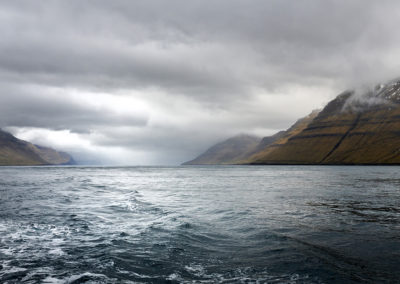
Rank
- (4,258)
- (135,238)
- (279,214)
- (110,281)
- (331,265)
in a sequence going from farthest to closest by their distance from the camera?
1. (279,214)
2. (135,238)
3. (4,258)
4. (331,265)
5. (110,281)

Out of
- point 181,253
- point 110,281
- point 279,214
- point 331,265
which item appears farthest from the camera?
point 279,214

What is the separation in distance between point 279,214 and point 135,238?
14232mm

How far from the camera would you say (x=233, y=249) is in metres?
15.8

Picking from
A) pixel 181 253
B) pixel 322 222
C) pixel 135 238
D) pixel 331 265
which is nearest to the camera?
pixel 331 265

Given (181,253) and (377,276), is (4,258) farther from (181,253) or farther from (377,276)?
(377,276)

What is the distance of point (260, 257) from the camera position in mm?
14203

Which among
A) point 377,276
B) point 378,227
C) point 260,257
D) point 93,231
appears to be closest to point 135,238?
point 93,231

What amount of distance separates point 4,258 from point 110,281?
6.59 metres

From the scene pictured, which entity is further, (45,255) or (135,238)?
(135,238)

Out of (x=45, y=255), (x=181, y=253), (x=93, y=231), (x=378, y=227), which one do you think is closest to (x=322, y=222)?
(x=378, y=227)

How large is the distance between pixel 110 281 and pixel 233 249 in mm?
7088

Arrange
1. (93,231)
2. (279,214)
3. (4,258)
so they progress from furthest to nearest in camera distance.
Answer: (279,214) < (93,231) < (4,258)

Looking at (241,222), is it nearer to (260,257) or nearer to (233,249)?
(233,249)

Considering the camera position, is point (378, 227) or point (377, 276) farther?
point (378, 227)
